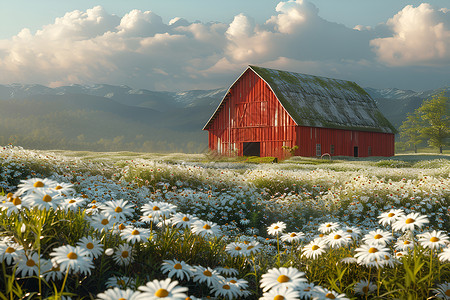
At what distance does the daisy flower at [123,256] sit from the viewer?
3676 mm

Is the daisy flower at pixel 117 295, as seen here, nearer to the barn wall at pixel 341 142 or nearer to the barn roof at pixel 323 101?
the barn roof at pixel 323 101

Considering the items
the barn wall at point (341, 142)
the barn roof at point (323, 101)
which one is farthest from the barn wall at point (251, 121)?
the barn wall at point (341, 142)

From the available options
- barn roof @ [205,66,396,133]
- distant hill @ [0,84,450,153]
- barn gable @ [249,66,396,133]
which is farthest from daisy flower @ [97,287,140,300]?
distant hill @ [0,84,450,153]

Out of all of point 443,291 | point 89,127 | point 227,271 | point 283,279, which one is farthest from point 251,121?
point 89,127

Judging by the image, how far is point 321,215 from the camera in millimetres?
9688

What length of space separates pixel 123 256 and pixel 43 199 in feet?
3.04

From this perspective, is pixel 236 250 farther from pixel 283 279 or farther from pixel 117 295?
pixel 117 295

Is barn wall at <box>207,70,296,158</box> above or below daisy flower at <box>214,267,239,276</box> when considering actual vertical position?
above

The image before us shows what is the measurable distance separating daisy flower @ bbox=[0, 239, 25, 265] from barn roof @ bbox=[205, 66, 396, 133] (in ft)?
91.9

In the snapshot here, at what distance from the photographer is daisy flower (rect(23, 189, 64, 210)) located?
322cm

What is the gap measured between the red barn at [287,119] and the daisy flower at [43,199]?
28.0 m

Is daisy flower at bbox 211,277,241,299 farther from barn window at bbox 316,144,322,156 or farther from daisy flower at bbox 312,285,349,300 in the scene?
barn window at bbox 316,144,322,156

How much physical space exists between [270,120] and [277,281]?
29.6 m

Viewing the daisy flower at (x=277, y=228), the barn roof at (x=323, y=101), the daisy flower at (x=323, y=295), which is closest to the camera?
the daisy flower at (x=323, y=295)
